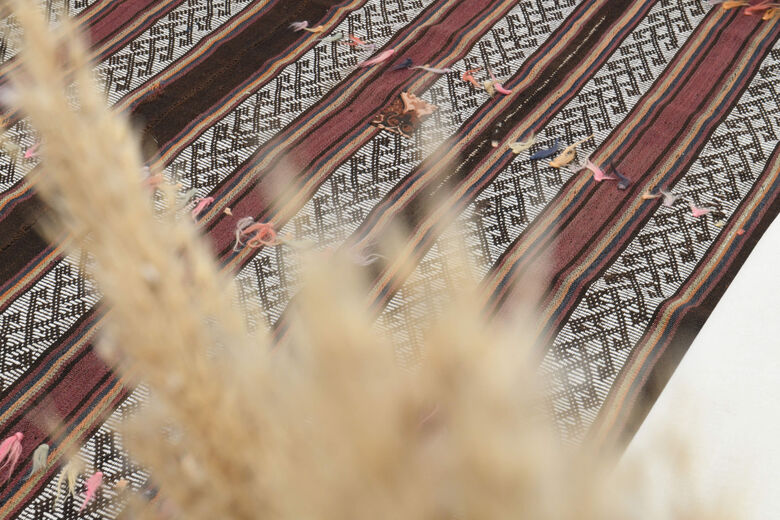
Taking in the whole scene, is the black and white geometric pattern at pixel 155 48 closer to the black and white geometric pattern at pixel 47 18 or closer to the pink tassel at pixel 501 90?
the black and white geometric pattern at pixel 47 18

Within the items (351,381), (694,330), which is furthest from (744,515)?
(694,330)

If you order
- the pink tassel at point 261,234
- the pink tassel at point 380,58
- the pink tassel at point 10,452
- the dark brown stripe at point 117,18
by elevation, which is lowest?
the pink tassel at point 10,452

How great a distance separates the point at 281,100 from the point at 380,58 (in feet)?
0.70

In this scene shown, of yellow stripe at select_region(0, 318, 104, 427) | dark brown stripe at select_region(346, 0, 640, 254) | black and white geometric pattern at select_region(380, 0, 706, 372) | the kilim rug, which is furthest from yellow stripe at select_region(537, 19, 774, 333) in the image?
yellow stripe at select_region(0, 318, 104, 427)

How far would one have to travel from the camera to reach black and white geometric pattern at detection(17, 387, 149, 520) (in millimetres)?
979

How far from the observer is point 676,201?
4.09ft

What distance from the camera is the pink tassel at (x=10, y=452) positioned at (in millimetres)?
1014

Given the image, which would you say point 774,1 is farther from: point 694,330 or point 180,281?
point 180,281

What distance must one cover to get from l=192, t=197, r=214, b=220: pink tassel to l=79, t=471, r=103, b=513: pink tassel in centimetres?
44

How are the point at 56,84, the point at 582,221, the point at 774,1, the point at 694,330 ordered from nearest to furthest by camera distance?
the point at 56,84, the point at 694,330, the point at 582,221, the point at 774,1

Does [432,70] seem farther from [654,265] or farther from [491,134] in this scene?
[654,265]

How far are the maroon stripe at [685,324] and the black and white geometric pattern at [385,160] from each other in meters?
0.48

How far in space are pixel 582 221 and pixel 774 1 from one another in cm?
71

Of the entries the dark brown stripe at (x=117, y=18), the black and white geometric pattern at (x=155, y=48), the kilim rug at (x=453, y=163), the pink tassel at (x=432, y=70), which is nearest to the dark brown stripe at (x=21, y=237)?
the kilim rug at (x=453, y=163)
